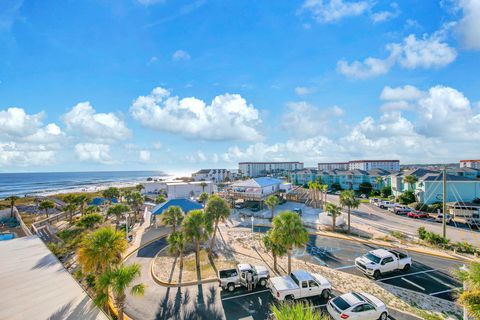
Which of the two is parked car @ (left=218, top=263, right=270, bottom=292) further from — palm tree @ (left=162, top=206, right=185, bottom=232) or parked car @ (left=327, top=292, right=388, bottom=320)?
palm tree @ (left=162, top=206, right=185, bottom=232)

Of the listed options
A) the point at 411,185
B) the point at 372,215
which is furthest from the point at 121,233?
the point at 411,185

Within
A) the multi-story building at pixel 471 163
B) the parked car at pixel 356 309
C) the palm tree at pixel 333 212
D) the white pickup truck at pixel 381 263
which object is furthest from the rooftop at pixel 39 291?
the multi-story building at pixel 471 163

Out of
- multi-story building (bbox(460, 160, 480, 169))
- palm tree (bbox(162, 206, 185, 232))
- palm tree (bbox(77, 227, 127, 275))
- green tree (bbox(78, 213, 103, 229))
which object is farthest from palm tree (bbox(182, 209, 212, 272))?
multi-story building (bbox(460, 160, 480, 169))

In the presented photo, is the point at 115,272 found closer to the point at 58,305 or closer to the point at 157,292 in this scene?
the point at 58,305

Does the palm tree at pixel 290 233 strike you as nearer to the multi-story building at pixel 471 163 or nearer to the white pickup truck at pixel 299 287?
the white pickup truck at pixel 299 287

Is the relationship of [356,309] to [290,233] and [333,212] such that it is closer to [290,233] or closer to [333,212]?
[290,233]

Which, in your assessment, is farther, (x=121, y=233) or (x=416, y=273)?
(x=416, y=273)

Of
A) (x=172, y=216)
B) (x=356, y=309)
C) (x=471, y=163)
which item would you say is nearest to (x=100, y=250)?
(x=172, y=216)
